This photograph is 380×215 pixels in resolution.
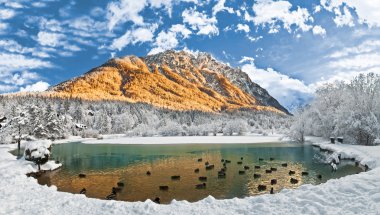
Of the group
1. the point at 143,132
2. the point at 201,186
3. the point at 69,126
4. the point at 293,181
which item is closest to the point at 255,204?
the point at 201,186

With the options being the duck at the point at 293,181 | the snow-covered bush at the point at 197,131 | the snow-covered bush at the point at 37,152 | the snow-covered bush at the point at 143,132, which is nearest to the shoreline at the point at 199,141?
the snow-covered bush at the point at 197,131

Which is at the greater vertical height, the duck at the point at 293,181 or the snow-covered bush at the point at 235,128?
the snow-covered bush at the point at 235,128

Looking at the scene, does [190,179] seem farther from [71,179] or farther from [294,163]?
[294,163]

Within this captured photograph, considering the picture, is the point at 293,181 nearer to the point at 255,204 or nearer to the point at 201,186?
the point at 201,186

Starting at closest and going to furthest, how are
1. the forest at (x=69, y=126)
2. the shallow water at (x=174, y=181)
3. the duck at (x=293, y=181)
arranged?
1. the shallow water at (x=174, y=181)
2. the duck at (x=293, y=181)
3. the forest at (x=69, y=126)

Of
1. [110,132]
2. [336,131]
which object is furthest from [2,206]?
[110,132]

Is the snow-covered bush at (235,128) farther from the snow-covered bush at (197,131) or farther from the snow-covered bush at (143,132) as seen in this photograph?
the snow-covered bush at (143,132)

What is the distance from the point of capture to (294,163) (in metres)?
50.7

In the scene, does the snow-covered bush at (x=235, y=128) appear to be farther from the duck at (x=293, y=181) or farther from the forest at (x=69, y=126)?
the duck at (x=293, y=181)

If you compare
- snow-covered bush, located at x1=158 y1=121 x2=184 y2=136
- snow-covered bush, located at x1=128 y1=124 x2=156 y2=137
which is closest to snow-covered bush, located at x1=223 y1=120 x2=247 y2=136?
snow-covered bush, located at x1=158 y1=121 x2=184 y2=136

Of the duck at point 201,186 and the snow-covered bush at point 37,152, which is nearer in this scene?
the duck at point 201,186

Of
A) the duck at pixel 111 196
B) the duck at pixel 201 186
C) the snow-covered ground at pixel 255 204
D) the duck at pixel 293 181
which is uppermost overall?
the snow-covered ground at pixel 255 204

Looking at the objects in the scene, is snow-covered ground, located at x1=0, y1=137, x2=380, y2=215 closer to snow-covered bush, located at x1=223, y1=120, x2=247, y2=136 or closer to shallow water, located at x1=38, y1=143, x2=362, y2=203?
shallow water, located at x1=38, y1=143, x2=362, y2=203

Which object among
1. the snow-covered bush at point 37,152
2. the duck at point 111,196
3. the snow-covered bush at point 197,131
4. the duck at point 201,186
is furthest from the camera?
the snow-covered bush at point 197,131
